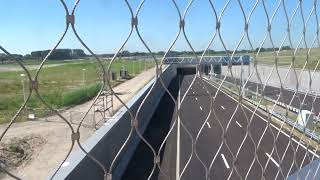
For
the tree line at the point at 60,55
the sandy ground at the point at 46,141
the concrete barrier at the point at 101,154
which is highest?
the tree line at the point at 60,55

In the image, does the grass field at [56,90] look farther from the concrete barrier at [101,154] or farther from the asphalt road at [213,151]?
the concrete barrier at [101,154]

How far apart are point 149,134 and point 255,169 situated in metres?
2.41

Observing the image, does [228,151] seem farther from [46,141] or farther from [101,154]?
[46,141]

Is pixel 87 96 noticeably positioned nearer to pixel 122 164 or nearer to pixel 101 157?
pixel 122 164

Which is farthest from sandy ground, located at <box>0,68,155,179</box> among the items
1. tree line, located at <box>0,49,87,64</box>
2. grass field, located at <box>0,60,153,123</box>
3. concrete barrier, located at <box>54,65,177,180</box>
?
tree line, located at <box>0,49,87,64</box>

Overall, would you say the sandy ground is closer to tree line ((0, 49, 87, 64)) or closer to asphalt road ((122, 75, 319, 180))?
asphalt road ((122, 75, 319, 180))

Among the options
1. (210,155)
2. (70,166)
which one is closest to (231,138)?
(210,155)

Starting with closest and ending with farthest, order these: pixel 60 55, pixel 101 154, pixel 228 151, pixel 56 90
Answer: pixel 60 55 → pixel 101 154 → pixel 228 151 → pixel 56 90

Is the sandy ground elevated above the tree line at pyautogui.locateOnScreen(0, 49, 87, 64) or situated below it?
below

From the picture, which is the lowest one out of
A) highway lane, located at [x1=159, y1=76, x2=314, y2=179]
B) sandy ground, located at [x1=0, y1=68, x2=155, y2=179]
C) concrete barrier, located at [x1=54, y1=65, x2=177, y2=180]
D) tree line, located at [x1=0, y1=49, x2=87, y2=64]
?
sandy ground, located at [x1=0, y1=68, x2=155, y2=179]

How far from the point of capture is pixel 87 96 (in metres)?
26.8

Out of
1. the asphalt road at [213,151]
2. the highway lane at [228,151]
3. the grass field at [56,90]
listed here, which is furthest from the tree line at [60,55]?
the grass field at [56,90]

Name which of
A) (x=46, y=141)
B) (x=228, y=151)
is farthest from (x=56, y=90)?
(x=228, y=151)

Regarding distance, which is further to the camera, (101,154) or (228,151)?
(228,151)
